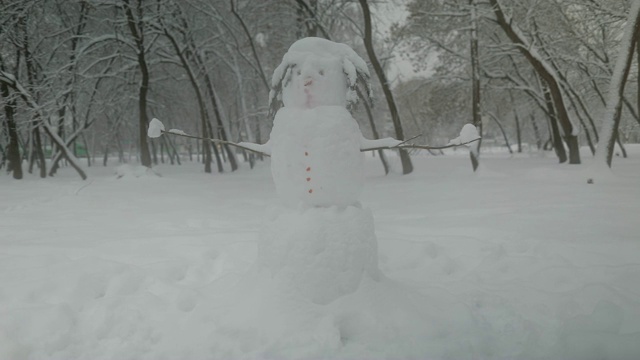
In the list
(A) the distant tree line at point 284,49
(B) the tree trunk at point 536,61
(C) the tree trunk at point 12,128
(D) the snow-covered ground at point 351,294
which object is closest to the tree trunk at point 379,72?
(A) the distant tree line at point 284,49

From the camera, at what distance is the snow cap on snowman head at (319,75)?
2729mm

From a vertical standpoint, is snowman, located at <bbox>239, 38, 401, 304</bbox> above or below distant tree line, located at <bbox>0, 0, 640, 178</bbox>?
below

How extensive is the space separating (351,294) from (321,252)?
0.36m

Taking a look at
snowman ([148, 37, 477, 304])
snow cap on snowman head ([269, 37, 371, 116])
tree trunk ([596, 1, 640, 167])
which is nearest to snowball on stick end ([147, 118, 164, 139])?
snowman ([148, 37, 477, 304])

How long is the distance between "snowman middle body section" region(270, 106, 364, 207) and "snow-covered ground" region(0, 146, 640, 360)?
0.44 m

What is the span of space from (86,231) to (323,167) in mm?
4055

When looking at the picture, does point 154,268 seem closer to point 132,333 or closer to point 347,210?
point 132,333

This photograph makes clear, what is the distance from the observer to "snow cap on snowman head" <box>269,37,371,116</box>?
8.95 feet

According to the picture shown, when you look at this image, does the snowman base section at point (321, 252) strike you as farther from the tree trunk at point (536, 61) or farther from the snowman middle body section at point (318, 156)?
the tree trunk at point (536, 61)

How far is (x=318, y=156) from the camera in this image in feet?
8.61

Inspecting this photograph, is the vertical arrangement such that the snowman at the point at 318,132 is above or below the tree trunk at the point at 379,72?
below

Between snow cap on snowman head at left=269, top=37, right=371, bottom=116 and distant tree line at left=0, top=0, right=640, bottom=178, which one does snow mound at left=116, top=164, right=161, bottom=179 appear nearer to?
distant tree line at left=0, top=0, right=640, bottom=178

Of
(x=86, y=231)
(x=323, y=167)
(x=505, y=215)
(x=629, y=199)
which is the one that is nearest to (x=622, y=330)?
(x=323, y=167)

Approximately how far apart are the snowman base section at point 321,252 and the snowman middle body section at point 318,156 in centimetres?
12
